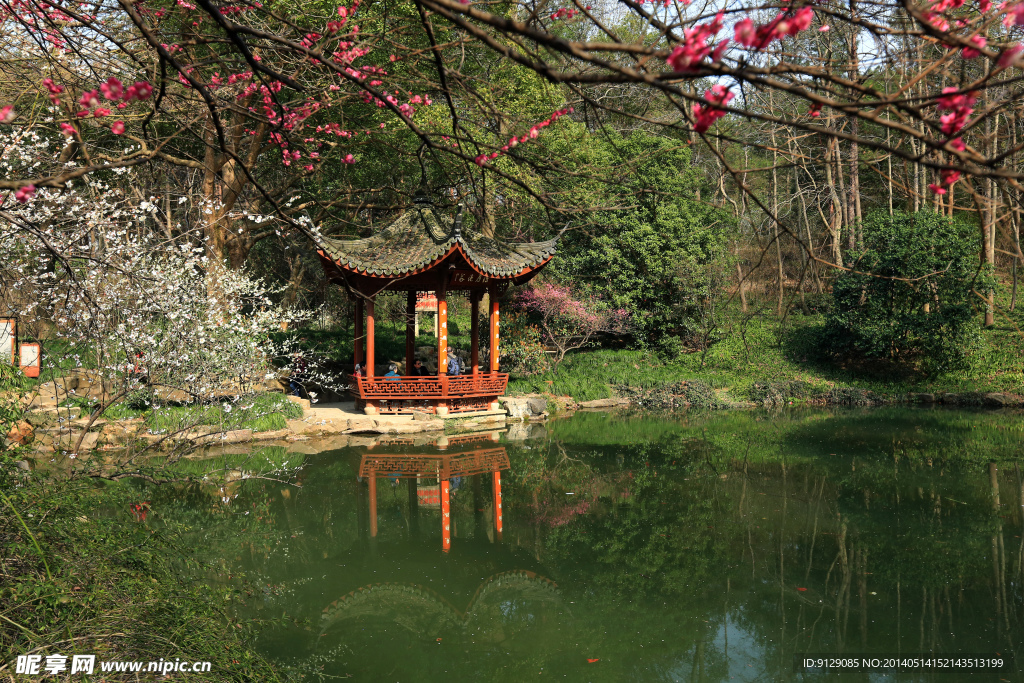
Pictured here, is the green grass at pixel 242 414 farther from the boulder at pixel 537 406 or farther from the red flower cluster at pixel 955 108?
the red flower cluster at pixel 955 108

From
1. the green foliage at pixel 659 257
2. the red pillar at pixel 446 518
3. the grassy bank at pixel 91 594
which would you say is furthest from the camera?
the green foliage at pixel 659 257

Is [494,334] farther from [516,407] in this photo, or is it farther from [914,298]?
[914,298]

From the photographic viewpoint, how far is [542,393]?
13141 millimetres

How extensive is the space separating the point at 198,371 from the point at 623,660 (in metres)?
6.32

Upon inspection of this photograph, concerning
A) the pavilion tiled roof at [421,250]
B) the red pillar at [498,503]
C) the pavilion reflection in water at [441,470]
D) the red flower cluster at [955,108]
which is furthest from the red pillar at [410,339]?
the red flower cluster at [955,108]

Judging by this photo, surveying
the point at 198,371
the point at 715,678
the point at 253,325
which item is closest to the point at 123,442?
the point at 198,371

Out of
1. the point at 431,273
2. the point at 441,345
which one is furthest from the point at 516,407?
the point at 431,273

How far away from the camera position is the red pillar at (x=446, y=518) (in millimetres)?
5238

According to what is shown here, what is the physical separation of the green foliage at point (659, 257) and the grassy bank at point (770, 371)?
0.93 meters

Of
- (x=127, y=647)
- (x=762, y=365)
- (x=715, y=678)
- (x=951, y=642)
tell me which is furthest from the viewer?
(x=762, y=365)

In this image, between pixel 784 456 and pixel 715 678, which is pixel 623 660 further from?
pixel 784 456

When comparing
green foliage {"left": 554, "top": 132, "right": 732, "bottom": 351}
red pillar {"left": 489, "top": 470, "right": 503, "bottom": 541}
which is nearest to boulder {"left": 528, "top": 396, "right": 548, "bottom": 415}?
red pillar {"left": 489, "top": 470, "right": 503, "bottom": 541}

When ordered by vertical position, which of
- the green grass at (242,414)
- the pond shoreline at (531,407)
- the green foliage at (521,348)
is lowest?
the pond shoreline at (531,407)

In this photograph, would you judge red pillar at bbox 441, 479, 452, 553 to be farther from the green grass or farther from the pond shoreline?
the pond shoreline
